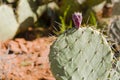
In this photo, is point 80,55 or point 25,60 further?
point 25,60

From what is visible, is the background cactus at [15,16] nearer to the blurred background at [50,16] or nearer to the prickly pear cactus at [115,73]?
the blurred background at [50,16]

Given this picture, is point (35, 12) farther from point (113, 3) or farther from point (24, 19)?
point (113, 3)

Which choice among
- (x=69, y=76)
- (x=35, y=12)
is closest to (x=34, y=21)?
(x=35, y=12)

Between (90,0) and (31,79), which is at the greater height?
(90,0)

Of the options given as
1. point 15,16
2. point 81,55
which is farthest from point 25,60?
point 81,55

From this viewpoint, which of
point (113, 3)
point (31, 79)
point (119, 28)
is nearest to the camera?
point (31, 79)

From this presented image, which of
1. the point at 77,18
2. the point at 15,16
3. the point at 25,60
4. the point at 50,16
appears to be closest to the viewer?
the point at 77,18

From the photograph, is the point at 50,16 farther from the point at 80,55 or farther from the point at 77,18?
the point at 77,18
